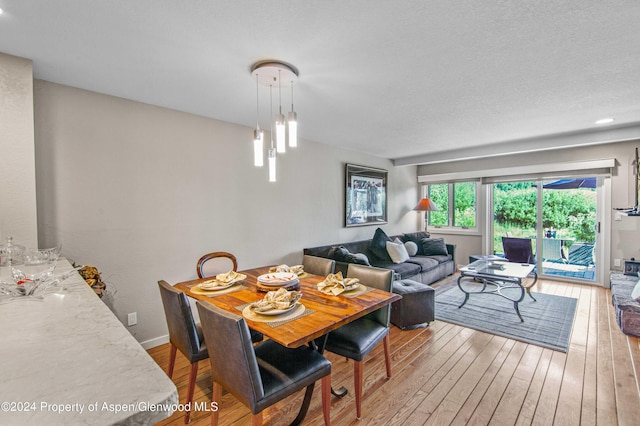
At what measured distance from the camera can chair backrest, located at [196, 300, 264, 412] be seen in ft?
4.46

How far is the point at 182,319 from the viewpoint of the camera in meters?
1.82

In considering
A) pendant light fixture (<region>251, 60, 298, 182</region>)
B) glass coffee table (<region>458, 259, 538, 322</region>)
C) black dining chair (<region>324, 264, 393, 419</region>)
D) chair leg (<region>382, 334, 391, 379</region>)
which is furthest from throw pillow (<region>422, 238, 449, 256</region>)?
pendant light fixture (<region>251, 60, 298, 182</region>)

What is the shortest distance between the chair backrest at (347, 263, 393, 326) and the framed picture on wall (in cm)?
247

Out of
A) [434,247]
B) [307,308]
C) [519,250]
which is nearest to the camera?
[307,308]

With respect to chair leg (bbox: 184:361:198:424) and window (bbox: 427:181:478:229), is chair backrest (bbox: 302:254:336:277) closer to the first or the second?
chair leg (bbox: 184:361:198:424)

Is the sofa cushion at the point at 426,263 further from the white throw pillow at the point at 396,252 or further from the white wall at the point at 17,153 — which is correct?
the white wall at the point at 17,153

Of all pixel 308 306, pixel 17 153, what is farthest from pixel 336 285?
pixel 17 153

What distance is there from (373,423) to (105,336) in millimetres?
1710

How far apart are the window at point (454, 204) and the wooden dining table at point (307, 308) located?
4994 mm

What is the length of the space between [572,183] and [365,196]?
3.61 meters

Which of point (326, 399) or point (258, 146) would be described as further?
point (258, 146)

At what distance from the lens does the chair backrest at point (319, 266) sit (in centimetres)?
274

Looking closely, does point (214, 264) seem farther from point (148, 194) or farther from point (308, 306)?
point (308, 306)

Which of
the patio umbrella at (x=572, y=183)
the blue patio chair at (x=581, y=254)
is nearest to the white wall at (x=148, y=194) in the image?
the patio umbrella at (x=572, y=183)
